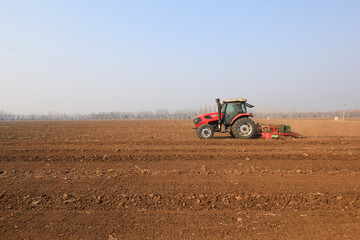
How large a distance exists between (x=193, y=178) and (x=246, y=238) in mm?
2909

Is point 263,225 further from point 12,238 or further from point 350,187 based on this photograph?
point 12,238

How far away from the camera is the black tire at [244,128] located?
1466cm

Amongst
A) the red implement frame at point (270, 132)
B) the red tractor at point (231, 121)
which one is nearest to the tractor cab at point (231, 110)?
the red tractor at point (231, 121)

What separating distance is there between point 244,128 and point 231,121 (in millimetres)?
815

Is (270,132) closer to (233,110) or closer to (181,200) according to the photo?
(233,110)

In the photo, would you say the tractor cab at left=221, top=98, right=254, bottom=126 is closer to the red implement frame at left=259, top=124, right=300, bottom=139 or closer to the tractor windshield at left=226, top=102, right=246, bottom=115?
the tractor windshield at left=226, top=102, right=246, bottom=115

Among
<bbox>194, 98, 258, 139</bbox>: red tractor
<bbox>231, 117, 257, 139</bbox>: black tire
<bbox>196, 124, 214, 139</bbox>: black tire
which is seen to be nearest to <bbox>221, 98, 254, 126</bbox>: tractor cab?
<bbox>194, 98, 258, 139</bbox>: red tractor

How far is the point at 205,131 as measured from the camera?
1518 centimetres

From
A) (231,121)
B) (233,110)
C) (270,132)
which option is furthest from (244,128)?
(270,132)

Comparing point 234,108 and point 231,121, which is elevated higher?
point 234,108

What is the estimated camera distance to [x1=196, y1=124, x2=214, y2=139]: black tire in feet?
49.4

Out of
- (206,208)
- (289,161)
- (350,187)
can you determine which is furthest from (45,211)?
(289,161)

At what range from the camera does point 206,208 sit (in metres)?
5.04

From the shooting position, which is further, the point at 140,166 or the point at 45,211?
the point at 140,166
